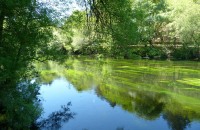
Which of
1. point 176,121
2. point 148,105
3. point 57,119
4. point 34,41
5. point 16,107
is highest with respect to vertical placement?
point 34,41

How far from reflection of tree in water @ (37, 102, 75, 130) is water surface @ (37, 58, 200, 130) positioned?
0.24 m

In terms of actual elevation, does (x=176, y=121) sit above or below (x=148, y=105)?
below

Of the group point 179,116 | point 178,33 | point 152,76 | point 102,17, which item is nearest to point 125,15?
point 102,17

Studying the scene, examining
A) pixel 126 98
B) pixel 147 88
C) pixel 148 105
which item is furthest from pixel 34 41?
pixel 147 88

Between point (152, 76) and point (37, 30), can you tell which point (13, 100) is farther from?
point (152, 76)

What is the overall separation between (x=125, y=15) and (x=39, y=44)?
6874 millimetres

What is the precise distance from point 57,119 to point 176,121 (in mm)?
5580

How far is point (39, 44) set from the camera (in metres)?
13.5

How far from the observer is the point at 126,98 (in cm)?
1942

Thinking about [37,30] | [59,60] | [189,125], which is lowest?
[189,125]

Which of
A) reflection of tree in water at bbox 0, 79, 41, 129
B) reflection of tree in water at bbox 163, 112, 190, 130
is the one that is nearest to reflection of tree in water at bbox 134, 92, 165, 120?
reflection of tree in water at bbox 163, 112, 190, 130

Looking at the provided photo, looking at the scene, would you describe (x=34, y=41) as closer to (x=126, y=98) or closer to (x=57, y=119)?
(x=57, y=119)

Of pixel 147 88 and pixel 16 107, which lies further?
pixel 147 88

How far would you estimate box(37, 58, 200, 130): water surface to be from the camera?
14734mm
